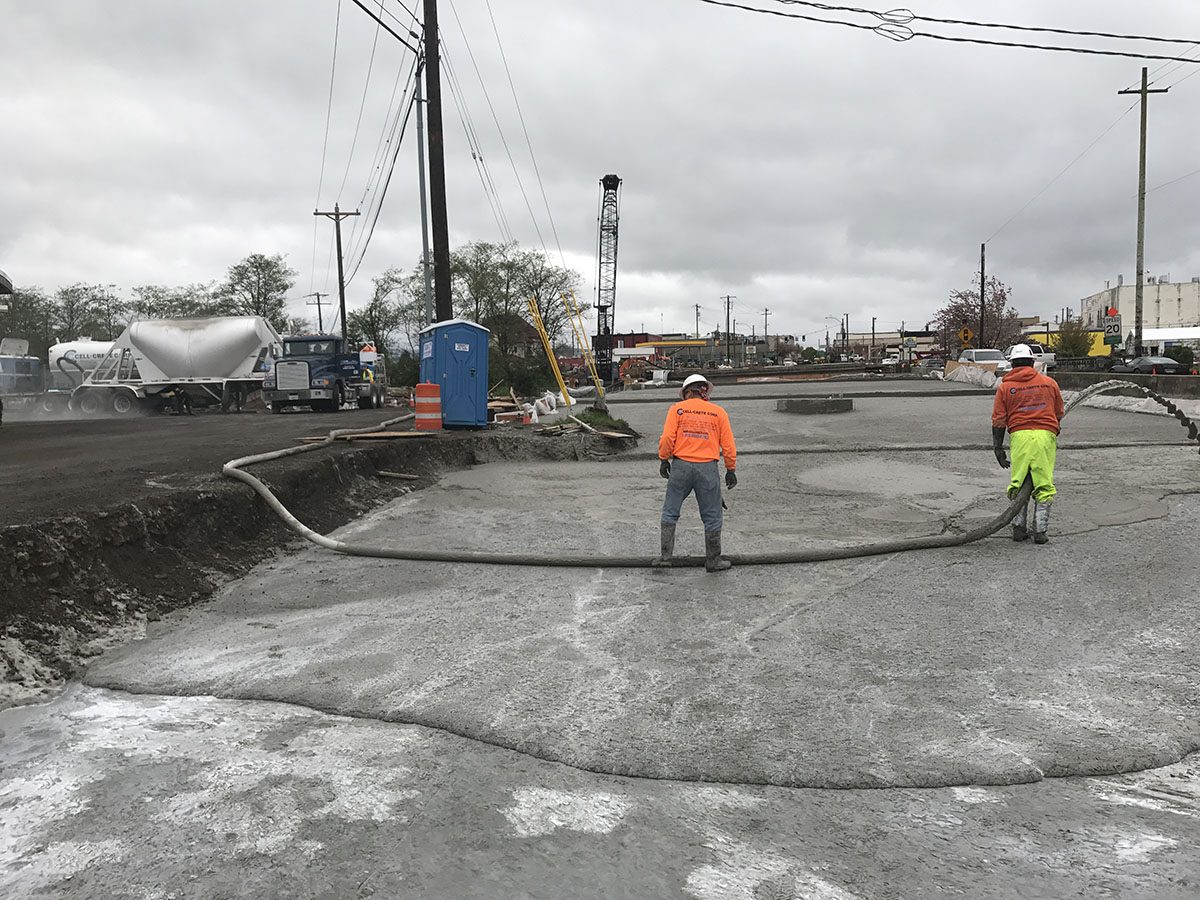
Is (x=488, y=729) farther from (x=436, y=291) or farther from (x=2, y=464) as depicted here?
(x=436, y=291)

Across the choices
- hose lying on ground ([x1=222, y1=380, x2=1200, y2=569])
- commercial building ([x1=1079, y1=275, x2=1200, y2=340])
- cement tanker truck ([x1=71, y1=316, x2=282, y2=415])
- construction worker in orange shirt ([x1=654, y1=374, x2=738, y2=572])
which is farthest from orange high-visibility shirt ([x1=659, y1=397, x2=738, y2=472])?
commercial building ([x1=1079, y1=275, x2=1200, y2=340])

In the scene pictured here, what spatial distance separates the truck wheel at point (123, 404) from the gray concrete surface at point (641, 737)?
80.9ft

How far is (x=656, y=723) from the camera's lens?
4.22 metres

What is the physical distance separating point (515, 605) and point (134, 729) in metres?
2.74

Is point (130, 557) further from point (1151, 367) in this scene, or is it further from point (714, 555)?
point (1151, 367)

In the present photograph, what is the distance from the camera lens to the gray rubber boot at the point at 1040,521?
795cm

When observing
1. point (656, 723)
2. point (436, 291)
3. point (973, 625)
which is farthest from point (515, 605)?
point (436, 291)

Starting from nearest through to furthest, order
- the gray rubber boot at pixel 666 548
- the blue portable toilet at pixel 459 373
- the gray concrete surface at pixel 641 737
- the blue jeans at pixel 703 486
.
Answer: the gray concrete surface at pixel 641 737 → the blue jeans at pixel 703 486 → the gray rubber boot at pixel 666 548 → the blue portable toilet at pixel 459 373

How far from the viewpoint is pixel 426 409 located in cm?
1574

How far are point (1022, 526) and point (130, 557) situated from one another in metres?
7.71

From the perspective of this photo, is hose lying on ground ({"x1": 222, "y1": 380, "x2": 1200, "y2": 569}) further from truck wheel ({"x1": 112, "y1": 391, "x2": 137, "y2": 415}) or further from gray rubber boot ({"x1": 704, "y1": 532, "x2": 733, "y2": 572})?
truck wheel ({"x1": 112, "y1": 391, "x2": 137, "y2": 415})

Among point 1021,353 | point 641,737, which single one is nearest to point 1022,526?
point 1021,353

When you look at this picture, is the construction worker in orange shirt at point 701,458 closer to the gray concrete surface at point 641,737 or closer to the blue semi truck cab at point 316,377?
the gray concrete surface at point 641,737

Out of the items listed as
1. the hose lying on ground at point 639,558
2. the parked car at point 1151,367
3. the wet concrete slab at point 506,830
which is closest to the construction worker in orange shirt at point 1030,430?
the hose lying on ground at point 639,558
